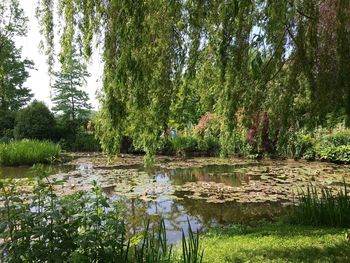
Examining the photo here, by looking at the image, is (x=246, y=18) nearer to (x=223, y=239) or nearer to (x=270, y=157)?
(x=223, y=239)

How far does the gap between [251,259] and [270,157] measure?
11.3m

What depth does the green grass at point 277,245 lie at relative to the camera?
148 inches

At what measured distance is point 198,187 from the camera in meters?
8.76

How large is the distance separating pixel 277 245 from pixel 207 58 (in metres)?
2.39

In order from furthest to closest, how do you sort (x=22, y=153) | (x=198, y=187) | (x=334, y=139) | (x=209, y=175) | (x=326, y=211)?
(x=334, y=139) → (x=22, y=153) → (x=209, y=175) → (x=198, y=187) → (x=326, y=211)

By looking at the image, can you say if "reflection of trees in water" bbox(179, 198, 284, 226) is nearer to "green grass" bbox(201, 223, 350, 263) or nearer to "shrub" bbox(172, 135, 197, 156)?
"green grass" bbox(201, 223, 350, 263)

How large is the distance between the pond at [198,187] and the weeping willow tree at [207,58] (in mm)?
2228

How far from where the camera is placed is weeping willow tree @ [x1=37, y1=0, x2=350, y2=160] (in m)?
3.12

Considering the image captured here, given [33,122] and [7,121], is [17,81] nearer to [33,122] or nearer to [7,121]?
[7,121]

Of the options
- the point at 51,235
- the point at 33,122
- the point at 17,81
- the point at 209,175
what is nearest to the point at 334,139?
the point at 209,175

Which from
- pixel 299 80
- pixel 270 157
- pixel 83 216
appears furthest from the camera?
pixel 270 157

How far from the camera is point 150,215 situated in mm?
6543

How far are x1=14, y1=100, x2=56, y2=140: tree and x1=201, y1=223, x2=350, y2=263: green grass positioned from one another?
1415 centimetres

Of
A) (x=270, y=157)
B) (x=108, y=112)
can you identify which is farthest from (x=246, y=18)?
(x=270, y=157)
